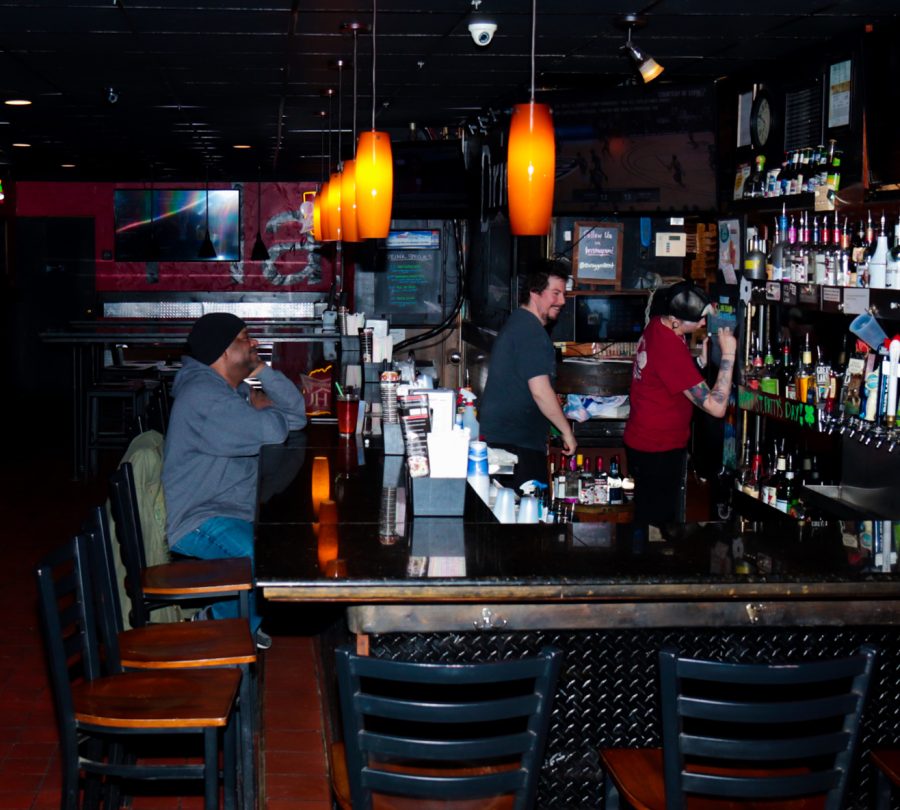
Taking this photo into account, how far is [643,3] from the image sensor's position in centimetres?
492

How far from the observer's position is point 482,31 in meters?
5.49

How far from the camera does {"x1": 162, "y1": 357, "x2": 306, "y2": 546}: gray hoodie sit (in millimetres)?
4906

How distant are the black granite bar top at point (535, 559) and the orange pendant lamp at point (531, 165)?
937 millimetres

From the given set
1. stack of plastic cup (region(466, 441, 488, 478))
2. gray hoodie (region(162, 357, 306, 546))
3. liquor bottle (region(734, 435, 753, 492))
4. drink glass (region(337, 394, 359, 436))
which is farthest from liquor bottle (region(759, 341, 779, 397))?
gray hoodie (region(162, 357, 306, 546))

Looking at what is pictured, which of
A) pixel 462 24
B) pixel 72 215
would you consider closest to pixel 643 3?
pixel 462 24

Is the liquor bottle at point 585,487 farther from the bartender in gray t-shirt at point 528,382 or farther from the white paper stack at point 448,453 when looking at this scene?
the white paper stack at point 448,453

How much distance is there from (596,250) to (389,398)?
246 centimetres

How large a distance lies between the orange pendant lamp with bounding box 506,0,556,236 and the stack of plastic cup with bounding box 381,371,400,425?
5.71 feet

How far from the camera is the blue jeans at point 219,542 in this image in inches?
190

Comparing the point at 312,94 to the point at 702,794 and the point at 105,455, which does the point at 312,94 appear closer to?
the point at 105,455

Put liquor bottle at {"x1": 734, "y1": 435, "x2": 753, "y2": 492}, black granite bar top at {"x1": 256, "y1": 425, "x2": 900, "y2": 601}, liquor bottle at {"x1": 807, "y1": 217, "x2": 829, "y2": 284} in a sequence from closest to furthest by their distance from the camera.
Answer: black granite bar top at {"x1": 256, "y1": 425, "x2": 900, "y2": 601} → liquor bottle at {"x1": 807, "y1": 217, "x2": 829, "y2": 284} → liquor bottle at {"x1": 734, "y1": 435, "x2": 753, "y2": 492}

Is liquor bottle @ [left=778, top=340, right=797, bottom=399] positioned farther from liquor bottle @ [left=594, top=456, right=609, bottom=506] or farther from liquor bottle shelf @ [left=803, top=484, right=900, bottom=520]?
liquor bottle @ [left=594, top=456, right=609, bottom=506]

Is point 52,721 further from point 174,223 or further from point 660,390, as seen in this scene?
point 174,223

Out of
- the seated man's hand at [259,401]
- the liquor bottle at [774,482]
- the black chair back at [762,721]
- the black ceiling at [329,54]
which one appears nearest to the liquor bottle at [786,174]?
the black ceiling at [329,54]
